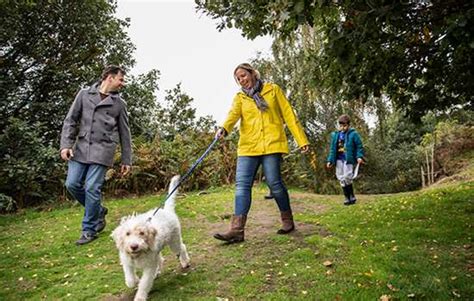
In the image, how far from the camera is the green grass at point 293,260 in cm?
375

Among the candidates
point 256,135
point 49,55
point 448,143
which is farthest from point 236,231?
point 448,143

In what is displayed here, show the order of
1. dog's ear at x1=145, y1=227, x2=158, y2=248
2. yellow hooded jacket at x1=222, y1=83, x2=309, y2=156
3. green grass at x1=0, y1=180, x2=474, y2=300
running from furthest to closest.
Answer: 1. yellow hooded jacket at x1=222, y1=83, x2=309, y2=156
2. green grass at x1=0, y1=180, x2=474, y2=300
3. dog's ear at x1=145, y1=227, x2=158, y2=248

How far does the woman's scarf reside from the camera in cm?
504

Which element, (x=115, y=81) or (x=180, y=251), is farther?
(x=115, y=81)

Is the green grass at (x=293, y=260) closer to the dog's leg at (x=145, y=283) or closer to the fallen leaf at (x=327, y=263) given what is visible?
the fallen leaf at (x=327, y=263)

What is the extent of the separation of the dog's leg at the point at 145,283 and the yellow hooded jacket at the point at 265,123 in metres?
1.90

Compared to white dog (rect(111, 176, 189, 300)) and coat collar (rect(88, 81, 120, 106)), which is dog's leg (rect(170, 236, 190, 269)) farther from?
coat collar (rect(88, 81, 120, 106))

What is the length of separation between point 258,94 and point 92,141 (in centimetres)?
229

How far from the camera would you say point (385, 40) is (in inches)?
197

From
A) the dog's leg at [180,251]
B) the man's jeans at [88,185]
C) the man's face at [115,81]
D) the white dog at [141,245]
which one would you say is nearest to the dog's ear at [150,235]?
the white dog at [141,245]

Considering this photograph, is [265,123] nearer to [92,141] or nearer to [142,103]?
[92,141]

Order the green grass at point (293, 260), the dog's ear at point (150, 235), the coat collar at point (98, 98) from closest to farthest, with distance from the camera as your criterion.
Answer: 1. the dog's ear at point (150, 235)
2. the green grass at point (293, 260)
3. the coat collar at point (98, 98)

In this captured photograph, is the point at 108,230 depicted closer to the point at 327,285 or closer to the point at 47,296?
the point at 47,296

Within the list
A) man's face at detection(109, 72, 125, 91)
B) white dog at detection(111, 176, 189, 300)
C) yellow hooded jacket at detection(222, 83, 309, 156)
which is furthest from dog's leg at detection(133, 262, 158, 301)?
man's face at detection(109, 72, 125, 91)
